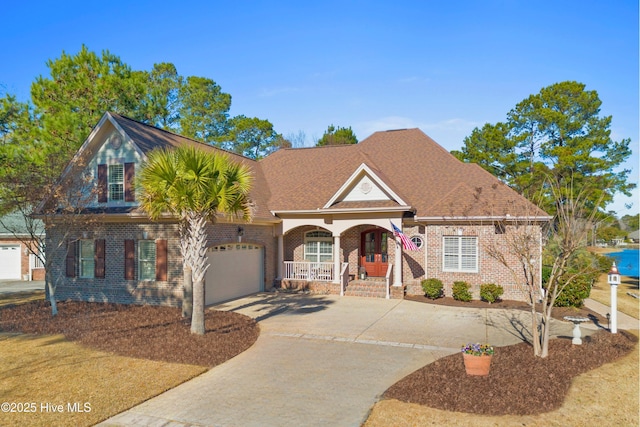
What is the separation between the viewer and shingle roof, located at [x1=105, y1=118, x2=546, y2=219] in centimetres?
1878

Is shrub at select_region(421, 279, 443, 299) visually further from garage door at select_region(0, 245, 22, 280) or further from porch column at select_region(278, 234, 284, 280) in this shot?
garage door at select_region(0, 245, 22, 280)

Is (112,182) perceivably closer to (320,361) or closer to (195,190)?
(195,190)

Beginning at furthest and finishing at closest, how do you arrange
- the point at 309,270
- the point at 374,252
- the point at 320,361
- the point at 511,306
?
the point at 374,252 < the point at 309,270 < the point at 511,306 < the point at 320,361

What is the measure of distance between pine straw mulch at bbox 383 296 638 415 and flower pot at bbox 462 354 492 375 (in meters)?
0.12

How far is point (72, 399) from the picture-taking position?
25.5 feet

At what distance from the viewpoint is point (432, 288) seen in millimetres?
18625

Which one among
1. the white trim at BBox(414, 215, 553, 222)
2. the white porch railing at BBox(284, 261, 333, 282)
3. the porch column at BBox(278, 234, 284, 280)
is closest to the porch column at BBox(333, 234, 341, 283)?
the white porch railing at BBox(284, 261, 333, 282)

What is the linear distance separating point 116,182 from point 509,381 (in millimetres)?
15775

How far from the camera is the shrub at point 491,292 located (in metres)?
17.9

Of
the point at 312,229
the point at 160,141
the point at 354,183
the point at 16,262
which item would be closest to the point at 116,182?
the point at 160,141

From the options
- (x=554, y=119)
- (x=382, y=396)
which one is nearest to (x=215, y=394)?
(x=382, y=396)

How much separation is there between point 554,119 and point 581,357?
28.8 m

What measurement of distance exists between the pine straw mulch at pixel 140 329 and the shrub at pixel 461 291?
902 centimetres

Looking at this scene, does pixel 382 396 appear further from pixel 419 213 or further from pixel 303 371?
pixel 419 213
